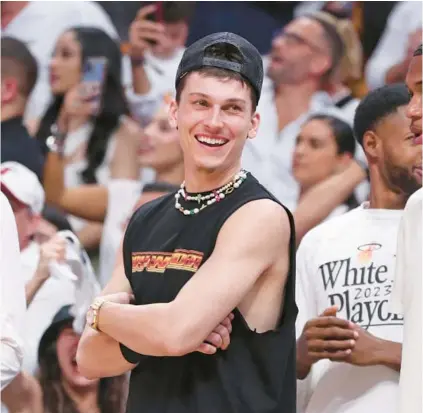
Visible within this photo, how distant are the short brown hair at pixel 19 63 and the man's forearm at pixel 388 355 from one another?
82.3 inches

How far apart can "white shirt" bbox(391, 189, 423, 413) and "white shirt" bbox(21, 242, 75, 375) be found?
1858 mm

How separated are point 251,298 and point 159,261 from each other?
0.23 m

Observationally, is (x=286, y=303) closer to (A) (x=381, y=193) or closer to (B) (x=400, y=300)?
(B) (x=400, y=300)

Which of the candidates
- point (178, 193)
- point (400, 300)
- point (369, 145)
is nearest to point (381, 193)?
point (369, 145)

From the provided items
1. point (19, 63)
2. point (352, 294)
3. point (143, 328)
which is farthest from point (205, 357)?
point (19, 63)

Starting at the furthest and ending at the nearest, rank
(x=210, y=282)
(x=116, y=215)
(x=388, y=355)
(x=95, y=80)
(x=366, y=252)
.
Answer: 1. (x=95, y=80)
2. (x=116, y=215)
3. (x=366, y=252)
4. (x=388, y=355)
5. (x=210, y=282)

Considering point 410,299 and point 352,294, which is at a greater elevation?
point 352,294

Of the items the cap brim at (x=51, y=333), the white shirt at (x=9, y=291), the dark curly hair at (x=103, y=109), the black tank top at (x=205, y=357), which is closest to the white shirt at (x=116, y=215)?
the dark curly hair at (x=103, y=109)

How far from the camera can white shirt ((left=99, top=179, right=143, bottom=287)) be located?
4.16 meters

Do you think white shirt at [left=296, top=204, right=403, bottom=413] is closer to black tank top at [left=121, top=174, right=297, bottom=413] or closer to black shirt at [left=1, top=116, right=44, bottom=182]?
black tank top at [left=121, top=174, right=297, bottom=413]

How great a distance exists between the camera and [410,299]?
246cm

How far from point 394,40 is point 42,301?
178 centimetres

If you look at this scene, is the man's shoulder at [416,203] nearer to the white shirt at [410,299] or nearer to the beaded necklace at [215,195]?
the white shirt at [410,299]

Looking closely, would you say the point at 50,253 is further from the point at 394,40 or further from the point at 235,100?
the point at 235,100
